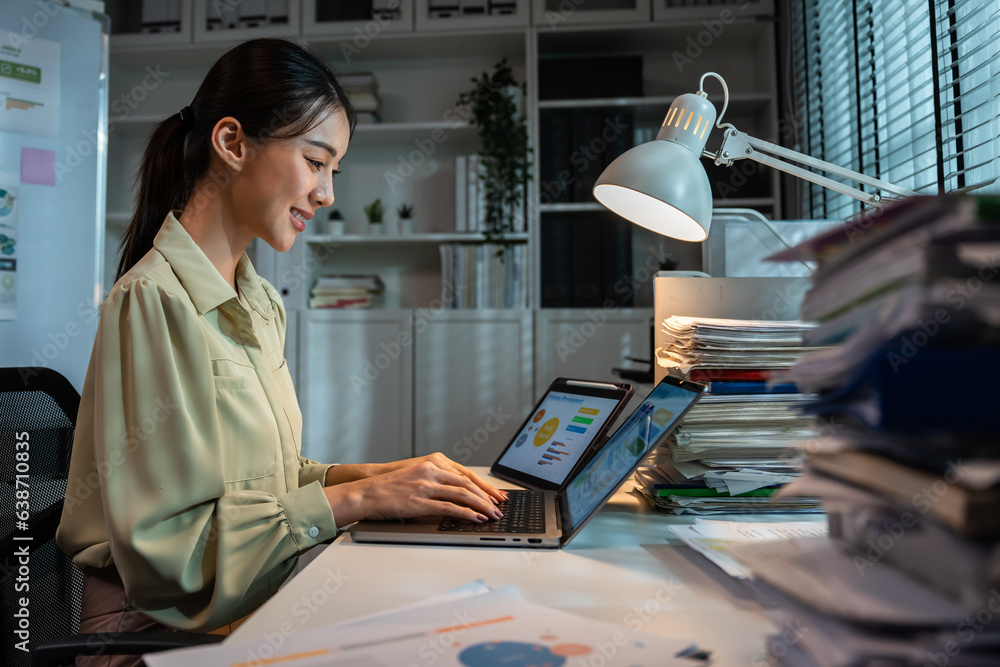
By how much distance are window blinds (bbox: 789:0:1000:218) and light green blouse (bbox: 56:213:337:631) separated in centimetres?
135

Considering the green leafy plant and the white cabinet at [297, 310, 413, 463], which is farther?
the green leafy plant

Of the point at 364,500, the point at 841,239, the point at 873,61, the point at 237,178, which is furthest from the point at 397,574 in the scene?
the point at 873,61

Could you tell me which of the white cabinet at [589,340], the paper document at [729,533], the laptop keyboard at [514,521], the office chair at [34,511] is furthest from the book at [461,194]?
the paper document at [729,533]

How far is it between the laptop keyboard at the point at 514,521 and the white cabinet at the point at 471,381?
5.56 ft

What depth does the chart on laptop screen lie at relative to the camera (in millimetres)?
1017

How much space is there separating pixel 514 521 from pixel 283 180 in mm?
661

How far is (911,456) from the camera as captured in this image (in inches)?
13.3

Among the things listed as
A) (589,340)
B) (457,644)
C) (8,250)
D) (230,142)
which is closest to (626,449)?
(457,644)

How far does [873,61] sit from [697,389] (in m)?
1.63

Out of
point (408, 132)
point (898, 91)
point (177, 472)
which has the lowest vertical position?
point (177, 472)

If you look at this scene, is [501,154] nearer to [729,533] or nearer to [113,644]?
[729,533]

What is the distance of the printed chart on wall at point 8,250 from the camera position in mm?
1881

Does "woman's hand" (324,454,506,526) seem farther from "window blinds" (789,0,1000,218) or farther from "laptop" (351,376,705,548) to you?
"window blinds" (789,0,1000,218)

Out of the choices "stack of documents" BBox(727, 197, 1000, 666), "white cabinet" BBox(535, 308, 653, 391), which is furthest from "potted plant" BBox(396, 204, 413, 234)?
"stack of documents" BBox(727, 197, 1000, 666)
